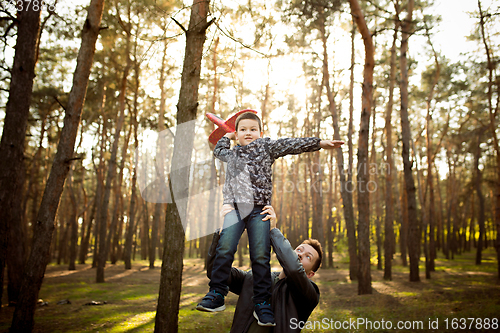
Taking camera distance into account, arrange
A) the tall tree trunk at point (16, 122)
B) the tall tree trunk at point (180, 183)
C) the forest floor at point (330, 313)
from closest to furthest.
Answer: the tall tree trunk at point (180, 183) < the forest floor at point (330, 313) < the tall tree trunk at point (16, 122)

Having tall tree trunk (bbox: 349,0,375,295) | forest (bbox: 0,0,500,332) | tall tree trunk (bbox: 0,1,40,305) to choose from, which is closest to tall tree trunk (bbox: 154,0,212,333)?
forest (bbox: 0,0,500,332)

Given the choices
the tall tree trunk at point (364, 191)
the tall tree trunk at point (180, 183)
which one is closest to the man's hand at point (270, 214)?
the tall tree trunk at point (180, 183)

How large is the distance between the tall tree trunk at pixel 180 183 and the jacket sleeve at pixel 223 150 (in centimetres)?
185

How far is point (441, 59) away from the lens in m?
16.6

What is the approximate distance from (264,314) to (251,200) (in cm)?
77

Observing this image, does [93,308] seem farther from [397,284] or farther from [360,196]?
[397,284]

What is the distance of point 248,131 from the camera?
8.12 ft

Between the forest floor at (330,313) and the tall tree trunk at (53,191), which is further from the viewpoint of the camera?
the forest floor at (330,313)

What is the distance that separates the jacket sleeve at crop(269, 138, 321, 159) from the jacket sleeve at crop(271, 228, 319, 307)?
23.1 inches

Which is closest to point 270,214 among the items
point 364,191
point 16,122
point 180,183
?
point 180,183

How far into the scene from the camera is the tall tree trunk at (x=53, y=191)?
5258mm

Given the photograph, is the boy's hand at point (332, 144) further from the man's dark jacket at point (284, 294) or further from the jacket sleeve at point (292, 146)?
the man's dark jacket at point (284, 294)

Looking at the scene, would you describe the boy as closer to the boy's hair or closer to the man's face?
the boy's hair

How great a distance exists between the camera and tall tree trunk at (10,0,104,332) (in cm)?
526
